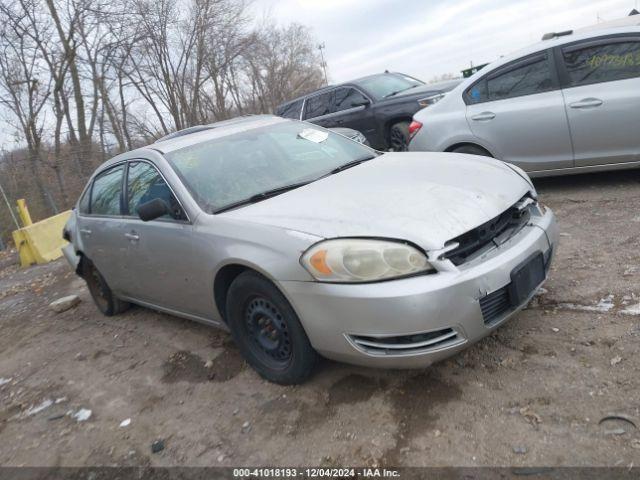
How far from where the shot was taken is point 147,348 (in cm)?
425

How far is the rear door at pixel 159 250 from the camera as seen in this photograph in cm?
340

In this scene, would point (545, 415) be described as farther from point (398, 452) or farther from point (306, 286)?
point (306, 286)

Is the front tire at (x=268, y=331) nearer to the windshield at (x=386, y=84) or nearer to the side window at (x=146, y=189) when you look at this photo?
the side window at (x=146, y=189)

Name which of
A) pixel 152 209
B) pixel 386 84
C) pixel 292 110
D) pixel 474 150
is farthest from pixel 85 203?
pixel 292 110

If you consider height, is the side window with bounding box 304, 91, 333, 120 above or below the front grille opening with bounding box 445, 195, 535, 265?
above

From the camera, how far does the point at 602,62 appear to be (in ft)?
16.1

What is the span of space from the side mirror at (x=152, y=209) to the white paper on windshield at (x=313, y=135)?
1318 mm

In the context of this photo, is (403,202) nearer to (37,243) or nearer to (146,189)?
(146,189)

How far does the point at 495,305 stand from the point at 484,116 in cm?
352

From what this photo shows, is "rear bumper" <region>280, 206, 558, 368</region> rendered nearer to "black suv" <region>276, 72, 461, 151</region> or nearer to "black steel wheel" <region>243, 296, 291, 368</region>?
"black steel wheel" <region>243, 296, 291, 368</region>

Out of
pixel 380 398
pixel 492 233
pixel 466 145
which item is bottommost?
pixel 380 398

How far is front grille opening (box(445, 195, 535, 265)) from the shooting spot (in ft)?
8.52

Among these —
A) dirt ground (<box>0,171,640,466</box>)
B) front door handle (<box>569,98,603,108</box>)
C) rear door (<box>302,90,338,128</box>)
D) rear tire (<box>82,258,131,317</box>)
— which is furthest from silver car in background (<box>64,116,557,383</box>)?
rear door (<box>302,90,338,128</box>)

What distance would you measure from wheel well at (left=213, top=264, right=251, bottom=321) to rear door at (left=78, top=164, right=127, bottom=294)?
1231mm
